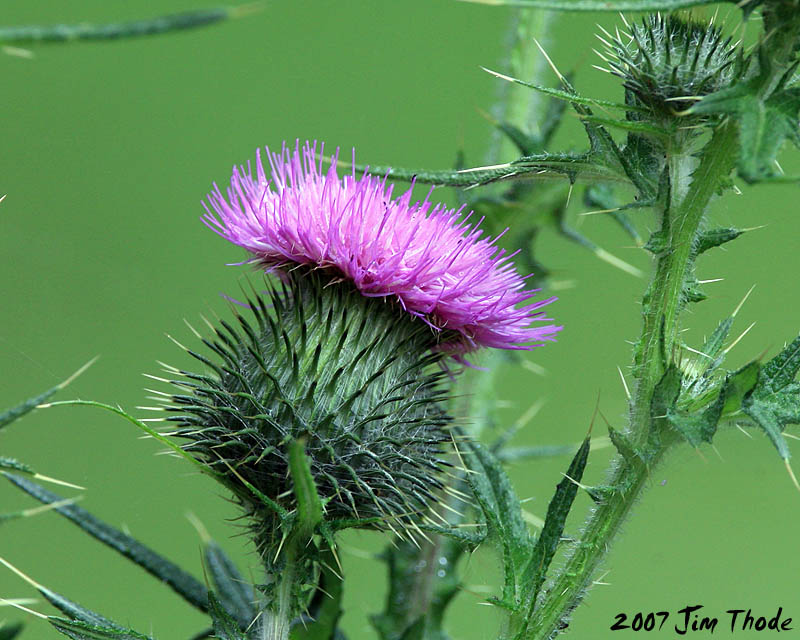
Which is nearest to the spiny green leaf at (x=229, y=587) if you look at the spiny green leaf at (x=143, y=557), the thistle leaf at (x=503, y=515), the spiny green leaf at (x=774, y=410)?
the spiny green leaf at (x=143, y=557)

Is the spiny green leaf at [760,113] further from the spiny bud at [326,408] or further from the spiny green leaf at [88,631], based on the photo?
the spiny green leaf at [88,631]

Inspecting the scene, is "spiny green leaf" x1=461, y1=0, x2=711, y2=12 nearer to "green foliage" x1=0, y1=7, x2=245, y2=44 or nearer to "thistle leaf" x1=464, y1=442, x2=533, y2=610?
"green foliage" x1=0, y1=7, x2=245, y2=44

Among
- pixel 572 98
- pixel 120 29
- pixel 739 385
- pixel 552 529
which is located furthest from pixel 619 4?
pixel 552 529

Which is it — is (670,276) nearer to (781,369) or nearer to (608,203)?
(781,369)

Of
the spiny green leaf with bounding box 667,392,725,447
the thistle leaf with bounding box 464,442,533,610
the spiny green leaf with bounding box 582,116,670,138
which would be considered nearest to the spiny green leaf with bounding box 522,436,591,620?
the thistle leaf with bounding box 464,442,533,610

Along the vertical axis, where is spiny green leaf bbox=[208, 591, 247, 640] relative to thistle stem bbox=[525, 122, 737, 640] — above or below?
below

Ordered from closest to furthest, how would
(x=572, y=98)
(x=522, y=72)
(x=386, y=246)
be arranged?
(x=572, y=98) < (x=386, y=246) < (x=522, y=72)
